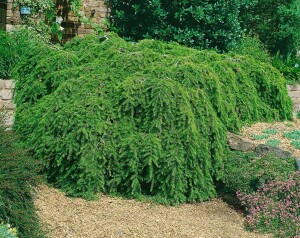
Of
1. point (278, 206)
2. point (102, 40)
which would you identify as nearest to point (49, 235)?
point (278, 206)

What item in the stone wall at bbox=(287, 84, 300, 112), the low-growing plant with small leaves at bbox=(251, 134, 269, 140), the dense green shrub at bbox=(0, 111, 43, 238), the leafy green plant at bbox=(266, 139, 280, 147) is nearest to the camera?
the dense green shrub at bbox=(0, 111, 43, 238)

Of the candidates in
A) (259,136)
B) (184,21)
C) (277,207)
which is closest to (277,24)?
(184,21)

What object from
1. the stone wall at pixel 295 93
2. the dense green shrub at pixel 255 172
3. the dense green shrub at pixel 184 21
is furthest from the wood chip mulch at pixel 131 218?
the stone wall at pixel 295 93

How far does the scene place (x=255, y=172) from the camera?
6688mm

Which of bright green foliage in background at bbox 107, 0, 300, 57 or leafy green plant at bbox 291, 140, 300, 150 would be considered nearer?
leafy green plant at bbox 291, 140, 300, 150

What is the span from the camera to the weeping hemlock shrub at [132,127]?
6.63 m

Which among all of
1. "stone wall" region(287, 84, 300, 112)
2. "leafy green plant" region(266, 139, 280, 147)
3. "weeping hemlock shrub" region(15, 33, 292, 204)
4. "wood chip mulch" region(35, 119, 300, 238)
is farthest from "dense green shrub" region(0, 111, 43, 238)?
"stone wall" region(287, 84, 300, 112)

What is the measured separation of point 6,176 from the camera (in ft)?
16.7

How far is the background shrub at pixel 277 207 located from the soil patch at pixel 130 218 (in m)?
0.17

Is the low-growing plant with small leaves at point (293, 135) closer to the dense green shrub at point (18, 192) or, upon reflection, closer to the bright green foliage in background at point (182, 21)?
the dense green shrub at point (18, 192)

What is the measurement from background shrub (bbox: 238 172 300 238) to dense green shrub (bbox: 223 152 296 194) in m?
0.10

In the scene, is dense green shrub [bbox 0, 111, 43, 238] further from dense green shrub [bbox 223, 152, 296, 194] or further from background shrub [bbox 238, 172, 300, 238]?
dense green shrub [bbox 223, 152, 296, 194]

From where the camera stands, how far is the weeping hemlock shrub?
6.63 metres

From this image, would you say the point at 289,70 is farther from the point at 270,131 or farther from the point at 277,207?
the point at 277,207
